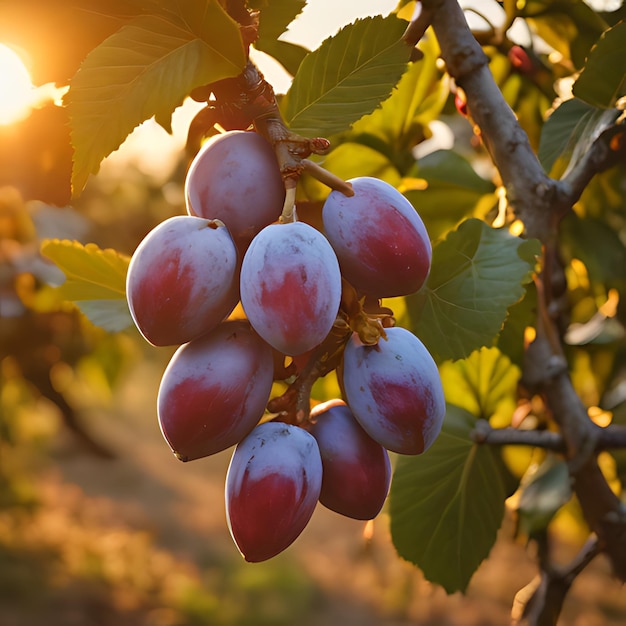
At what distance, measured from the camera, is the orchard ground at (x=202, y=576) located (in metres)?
4.05

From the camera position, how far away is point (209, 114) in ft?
1.44

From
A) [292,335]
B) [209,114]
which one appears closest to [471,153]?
[209,114]

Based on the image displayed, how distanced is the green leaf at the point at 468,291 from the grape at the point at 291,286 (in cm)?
12

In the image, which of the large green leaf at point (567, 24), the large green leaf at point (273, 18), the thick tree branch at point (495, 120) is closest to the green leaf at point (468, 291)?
the thick tree branch at point (495, 120)

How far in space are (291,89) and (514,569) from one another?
4.73 m

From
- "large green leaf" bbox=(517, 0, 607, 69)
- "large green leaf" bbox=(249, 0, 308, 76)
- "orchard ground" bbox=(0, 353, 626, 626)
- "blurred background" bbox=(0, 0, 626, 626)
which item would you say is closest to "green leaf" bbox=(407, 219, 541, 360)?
"large green leaf" bbox=(249, 0, 308, 76)

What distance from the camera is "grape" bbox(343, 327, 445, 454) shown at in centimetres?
36

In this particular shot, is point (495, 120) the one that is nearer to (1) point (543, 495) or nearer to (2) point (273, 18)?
(2) point (273, 18)

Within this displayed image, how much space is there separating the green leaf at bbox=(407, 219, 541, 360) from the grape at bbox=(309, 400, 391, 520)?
0.09 m

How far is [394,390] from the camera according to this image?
0.36 meters

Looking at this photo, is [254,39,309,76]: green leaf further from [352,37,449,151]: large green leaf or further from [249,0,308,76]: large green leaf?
[352,37,449,151]: large green leaf

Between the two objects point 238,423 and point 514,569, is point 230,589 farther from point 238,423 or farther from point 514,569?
point 238,423

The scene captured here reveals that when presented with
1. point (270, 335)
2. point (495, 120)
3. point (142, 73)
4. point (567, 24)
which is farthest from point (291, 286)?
point (567, 24)

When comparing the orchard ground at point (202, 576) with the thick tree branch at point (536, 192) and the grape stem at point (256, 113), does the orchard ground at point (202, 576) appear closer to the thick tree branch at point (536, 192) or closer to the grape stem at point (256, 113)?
the thick tree branch at point (536, 192)
